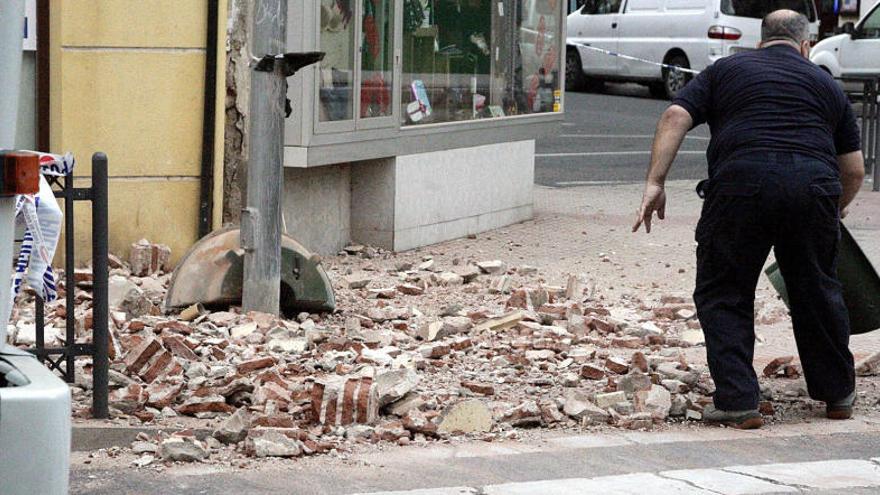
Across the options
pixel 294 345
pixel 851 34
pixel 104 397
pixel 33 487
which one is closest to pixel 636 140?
pixel 851 34

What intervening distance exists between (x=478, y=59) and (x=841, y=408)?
645 centimetres

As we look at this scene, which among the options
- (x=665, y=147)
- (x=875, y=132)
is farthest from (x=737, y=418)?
(x=875, y=132)

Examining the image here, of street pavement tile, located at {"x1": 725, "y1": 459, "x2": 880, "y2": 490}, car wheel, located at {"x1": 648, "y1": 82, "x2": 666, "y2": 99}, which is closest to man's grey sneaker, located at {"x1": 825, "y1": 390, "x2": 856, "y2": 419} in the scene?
street pavement tile, located at {"x1": 725, "y1": 459, "x2": 880, "y2": 490}

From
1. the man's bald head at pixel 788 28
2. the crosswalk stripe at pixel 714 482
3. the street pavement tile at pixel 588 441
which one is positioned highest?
the man's bald head at pixel 788 28

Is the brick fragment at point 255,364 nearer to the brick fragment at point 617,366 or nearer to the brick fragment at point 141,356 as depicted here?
the brick fragment at point 141,356

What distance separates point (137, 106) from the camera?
9453 millimetres

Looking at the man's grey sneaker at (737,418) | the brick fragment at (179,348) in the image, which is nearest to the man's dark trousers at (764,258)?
the man's grey sneaker at (737,418)

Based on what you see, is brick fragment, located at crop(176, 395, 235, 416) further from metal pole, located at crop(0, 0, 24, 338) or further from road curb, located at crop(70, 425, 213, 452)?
metal pole, located at crop(0, 0, 24, 338)

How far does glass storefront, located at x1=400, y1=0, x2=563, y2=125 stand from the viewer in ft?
37.7

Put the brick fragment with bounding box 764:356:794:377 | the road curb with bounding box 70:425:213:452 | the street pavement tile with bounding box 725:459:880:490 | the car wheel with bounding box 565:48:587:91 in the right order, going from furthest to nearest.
Answer: the car wheel with bounding box 565:48:587:91
the brick fragment with bounding box 764:356:794:377
the road curb with bounding box 70:425:213:452
the street pavement tile with bounding box 725:459:880:490

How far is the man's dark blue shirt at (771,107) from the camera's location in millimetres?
6328

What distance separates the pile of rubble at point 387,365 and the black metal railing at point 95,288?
20cm

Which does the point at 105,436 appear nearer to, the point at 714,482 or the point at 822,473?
the point at 714,482

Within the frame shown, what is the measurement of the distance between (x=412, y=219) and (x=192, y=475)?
5984mm
